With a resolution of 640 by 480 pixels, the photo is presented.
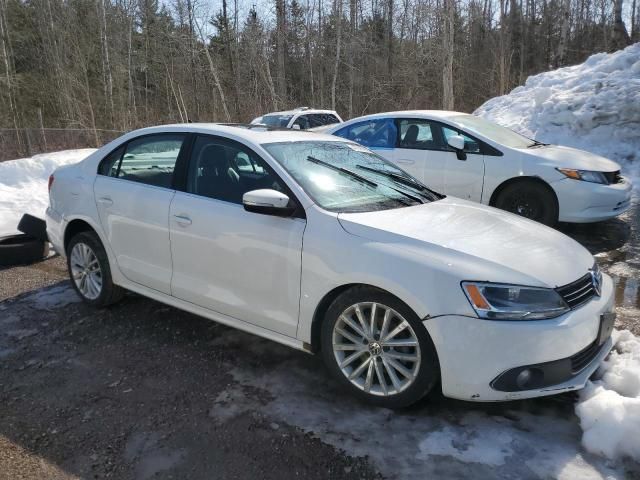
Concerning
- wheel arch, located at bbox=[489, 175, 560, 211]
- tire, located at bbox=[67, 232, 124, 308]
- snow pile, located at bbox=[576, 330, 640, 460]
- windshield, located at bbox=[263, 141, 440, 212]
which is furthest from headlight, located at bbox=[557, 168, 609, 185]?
tire, located at bbox=[67, 232, 124, 308]

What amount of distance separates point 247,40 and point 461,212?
96.6 ft

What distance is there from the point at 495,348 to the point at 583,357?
61cm

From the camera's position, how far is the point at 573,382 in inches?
109

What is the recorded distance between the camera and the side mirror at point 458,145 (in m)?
6.69

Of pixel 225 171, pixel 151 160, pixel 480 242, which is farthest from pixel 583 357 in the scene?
pixel 151 160

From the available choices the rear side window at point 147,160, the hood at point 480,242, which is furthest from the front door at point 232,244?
the hood at point 480,242

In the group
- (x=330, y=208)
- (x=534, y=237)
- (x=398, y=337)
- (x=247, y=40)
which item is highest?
(x=247, y=40)

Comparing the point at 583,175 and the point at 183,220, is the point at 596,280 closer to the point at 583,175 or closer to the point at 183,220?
the point at 183,220

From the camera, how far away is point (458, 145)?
263 inches

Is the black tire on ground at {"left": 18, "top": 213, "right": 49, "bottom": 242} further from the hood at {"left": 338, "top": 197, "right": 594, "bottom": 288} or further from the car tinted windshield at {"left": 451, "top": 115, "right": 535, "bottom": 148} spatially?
the car tinted windshield at {"left": 451, "top": 115, "right": 535, "bottom": 148}

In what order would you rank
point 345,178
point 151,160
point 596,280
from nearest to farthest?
point 596,280
point 345,178
point 151,160

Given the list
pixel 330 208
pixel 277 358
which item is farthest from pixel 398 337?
pixel 277 358

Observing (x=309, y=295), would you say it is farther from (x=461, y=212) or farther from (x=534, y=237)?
(x=534, y=237)

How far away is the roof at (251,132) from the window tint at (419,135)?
126 inches
